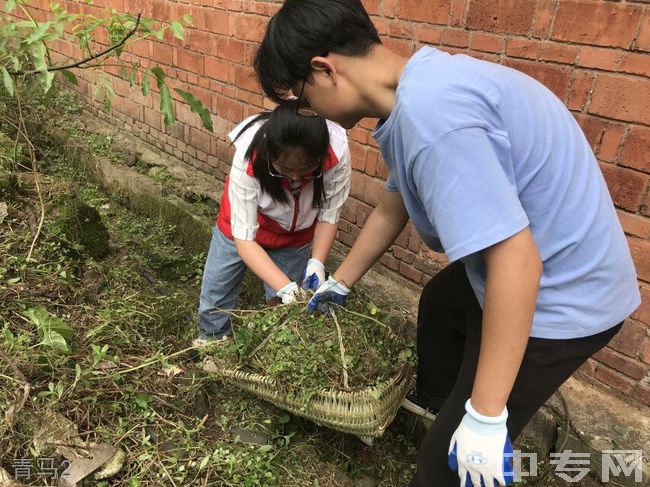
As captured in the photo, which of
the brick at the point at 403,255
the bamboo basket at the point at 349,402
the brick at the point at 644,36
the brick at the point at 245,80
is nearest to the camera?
the bamboo basket at the point at 349,402

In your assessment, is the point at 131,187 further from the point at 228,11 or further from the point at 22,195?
the point at 228,11

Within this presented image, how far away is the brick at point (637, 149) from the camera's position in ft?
5.97

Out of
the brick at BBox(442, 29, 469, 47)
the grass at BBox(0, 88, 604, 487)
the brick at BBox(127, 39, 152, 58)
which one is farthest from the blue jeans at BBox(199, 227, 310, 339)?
the brick at BBox(127, 39, 152, 58)

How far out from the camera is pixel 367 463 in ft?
7.38

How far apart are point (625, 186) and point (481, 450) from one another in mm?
1231

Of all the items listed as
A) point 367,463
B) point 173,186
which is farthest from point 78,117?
point 367,463

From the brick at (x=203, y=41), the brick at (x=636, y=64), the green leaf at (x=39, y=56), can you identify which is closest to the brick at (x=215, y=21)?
the brick at (x=203, y=41)

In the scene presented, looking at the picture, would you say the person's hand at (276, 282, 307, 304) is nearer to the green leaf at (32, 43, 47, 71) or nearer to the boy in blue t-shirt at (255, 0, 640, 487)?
the boy in blue t-shirt at (255, 0, 640, 487)

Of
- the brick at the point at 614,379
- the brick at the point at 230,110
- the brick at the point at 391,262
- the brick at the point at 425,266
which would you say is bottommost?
the brick at the point at 391,262

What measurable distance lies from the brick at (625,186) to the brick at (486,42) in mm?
655

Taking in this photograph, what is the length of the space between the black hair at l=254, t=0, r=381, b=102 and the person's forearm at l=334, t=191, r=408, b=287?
0.63 meters

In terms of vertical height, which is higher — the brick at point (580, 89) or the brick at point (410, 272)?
the brick at point (580, 89)

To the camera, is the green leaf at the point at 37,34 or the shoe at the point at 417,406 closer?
the green leaf at the point at 37,34

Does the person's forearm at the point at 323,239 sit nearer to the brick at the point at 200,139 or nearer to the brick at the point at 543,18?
the brick at the point at 543,18
